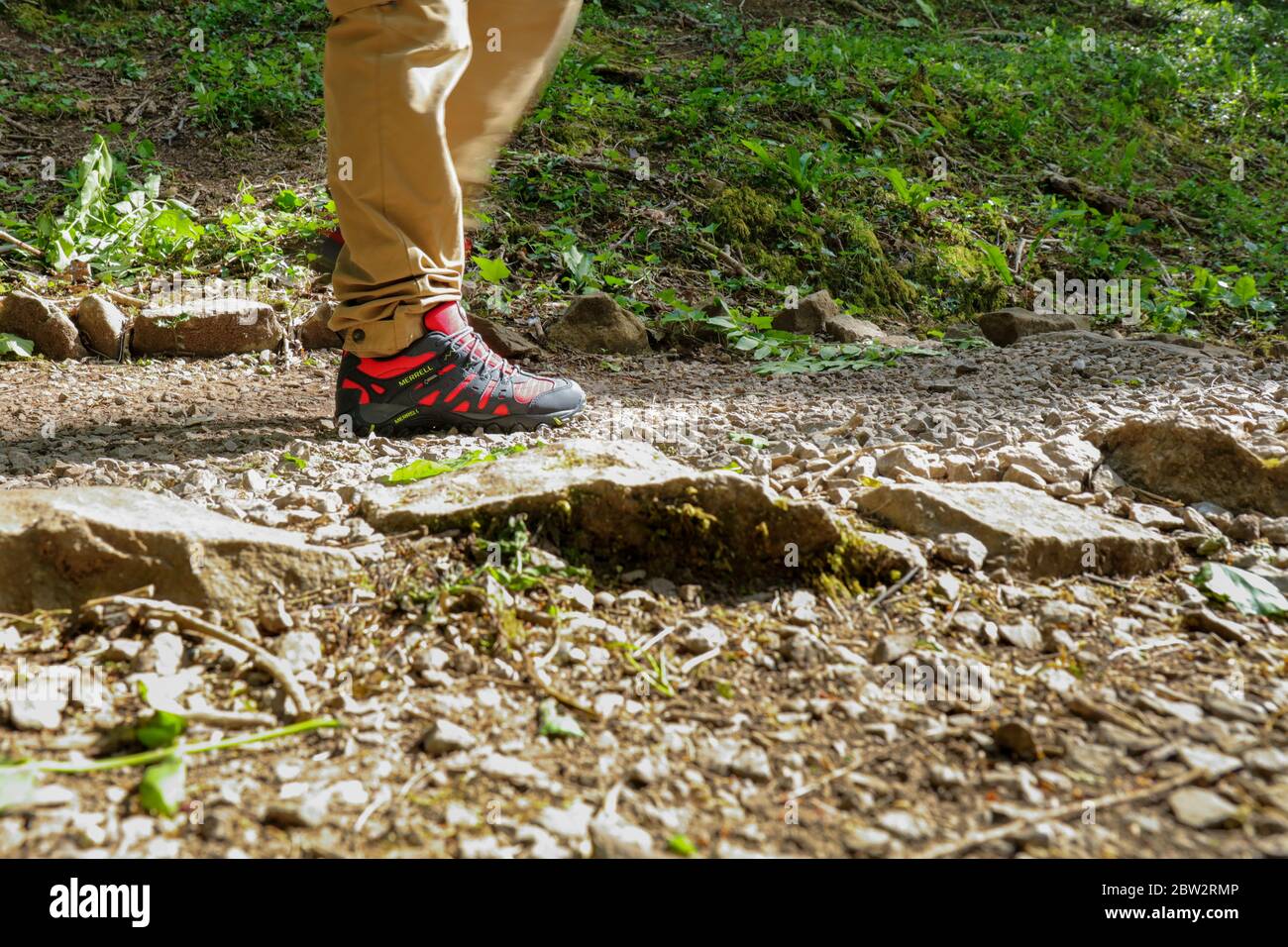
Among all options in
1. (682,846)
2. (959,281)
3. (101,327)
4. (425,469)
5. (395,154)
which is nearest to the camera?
(682,846)

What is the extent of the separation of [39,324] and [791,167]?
3560 mm

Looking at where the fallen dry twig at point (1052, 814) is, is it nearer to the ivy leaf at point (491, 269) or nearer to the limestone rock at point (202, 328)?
the limestone rock at point (202, 328)

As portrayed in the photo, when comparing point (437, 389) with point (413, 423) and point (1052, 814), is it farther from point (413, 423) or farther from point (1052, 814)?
point (1052, 814)

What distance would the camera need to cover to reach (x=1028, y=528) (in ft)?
6.06

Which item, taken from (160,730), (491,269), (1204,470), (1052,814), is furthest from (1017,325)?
(160,730)

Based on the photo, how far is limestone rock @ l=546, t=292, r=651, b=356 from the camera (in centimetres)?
398

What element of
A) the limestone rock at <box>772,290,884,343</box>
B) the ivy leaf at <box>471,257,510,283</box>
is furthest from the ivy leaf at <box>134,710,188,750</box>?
the limestone rock at <box>772,290,884,343</box>

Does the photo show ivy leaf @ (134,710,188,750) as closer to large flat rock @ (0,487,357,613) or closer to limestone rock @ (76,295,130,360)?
large flat rock @ (0,487,357,613)

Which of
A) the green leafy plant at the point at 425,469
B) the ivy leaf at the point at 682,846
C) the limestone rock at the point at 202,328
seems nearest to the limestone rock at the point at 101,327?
the limestone rock at the point at 202,328

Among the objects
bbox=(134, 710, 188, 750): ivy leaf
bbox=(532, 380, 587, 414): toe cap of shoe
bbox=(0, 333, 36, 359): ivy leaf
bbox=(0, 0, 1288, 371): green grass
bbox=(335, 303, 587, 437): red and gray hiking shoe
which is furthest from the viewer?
bbox=(0, 0, 1288, 371): green grass

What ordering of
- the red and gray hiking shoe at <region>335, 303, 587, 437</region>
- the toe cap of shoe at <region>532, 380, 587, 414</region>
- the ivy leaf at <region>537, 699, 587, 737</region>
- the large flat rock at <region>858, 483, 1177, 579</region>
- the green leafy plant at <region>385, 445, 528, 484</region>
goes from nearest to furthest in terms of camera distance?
the ivy leaf at <region>537, 699, 587, 737</region>, the large flat rock at <region>858, 483, 1177, 579</region>, the green leafy plant at <region>385, 445, 528, 484</region>, the red and gray hiking shoe at <region>335, 303, 587, 437</region>, the toe cap of shoe at <region>532, 380, 587, 414</region>
